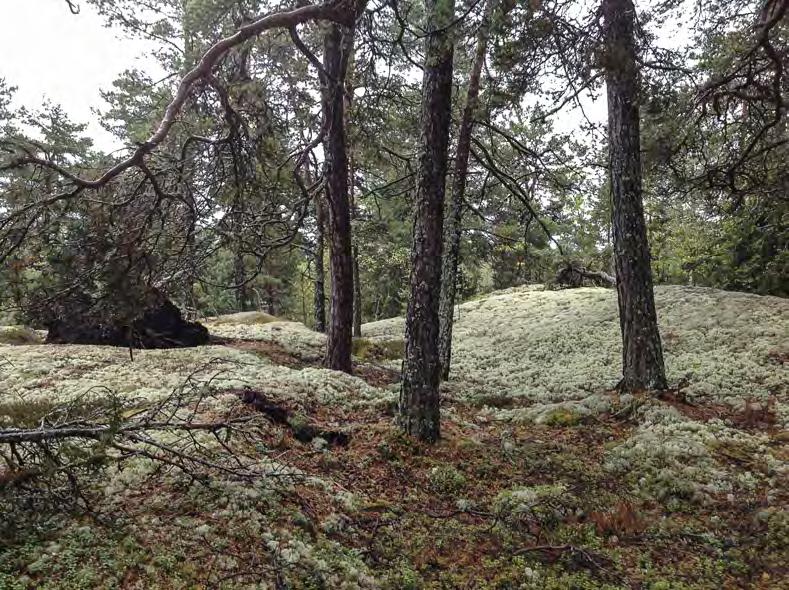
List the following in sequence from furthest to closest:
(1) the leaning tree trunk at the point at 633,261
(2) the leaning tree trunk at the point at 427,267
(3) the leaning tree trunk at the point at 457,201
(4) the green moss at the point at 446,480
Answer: (3) the leaning tree trunk at the point at 457,201
(1) the leaning tree trunk at the point at 633,261
(2) the leaning tree trunk at the point at 427,267
(4) the green moss at the point at 446,480

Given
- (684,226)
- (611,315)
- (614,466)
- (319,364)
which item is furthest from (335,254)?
(684,226)

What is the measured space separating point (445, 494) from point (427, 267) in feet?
9.38

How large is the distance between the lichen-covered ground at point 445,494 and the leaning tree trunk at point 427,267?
47 cm

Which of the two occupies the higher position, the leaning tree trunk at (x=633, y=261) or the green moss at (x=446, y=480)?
the leaning tree trunk at (x=633, y=261)

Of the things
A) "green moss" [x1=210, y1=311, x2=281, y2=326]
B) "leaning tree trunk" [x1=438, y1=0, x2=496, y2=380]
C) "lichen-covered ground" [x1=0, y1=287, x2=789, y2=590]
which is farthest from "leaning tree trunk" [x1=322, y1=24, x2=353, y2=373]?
"green moss" [x1=210, y1=311, x2=281, y2=326]

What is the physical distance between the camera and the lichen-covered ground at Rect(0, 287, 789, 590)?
374 centimetres

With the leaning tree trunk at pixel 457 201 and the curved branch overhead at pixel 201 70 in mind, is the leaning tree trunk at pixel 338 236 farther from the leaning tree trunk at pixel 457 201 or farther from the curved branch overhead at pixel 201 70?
the curved branch overhead at pixel 201 70

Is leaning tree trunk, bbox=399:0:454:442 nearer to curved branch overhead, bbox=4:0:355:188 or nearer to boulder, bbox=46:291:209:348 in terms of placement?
curved branch overhead, bbox=4:0:355:188

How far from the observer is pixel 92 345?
12.5 metres

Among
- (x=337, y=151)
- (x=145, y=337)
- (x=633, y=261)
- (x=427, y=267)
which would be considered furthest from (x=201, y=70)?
(x=145, y=337)

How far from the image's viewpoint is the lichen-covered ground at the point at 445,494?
3.74m

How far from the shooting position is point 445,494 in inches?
228

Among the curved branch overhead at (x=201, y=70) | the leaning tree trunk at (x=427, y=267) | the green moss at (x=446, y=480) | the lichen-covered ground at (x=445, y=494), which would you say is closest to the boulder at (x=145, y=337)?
the lichen-covered ground at (x=445, y=494)

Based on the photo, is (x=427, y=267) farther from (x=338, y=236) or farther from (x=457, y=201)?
(x=457, y=201)
